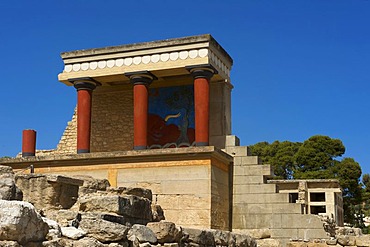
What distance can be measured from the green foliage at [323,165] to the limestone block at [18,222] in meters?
35.6

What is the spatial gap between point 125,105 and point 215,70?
415cm

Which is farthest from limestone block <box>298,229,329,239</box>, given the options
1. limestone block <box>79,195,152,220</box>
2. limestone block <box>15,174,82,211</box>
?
limestone block <box>79,195,152,220</box>

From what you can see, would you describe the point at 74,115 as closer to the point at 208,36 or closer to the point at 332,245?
the point at 208,36

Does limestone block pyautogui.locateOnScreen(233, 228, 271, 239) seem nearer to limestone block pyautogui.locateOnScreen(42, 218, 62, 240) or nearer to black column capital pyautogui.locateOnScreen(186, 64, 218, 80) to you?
black column capital pyautogui.locateOnScreen(186, 64, 218, 80)

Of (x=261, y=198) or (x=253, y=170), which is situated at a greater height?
(x=253, y=170)

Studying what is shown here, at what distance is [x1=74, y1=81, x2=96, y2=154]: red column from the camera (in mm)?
16594

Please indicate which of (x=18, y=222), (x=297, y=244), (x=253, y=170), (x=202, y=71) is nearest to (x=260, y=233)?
(x=297, y=244)

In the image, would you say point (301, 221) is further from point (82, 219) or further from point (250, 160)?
point (82, 219)

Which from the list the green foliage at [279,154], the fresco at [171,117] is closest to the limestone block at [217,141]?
the fresco at [171,117]

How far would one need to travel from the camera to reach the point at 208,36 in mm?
15547

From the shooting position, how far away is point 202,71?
15.6 m

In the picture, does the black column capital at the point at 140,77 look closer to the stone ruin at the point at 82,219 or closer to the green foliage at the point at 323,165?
the stone ruin at the point at 82,219

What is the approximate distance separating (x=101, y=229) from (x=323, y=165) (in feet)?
120

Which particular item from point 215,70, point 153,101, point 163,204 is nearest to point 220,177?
point 163,204
